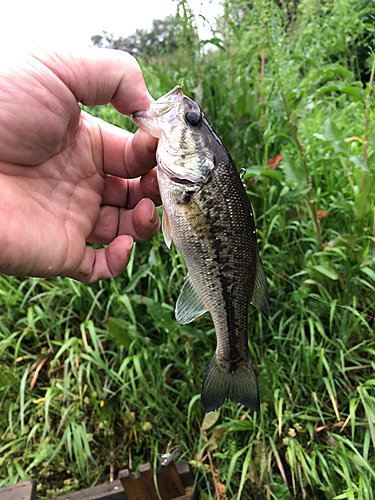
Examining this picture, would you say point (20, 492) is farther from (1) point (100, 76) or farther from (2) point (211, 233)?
(1) point (100, 76)

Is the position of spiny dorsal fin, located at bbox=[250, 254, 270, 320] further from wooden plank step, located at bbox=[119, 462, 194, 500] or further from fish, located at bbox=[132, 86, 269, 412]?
wooden plank step, located at bbox=[119, 462, 194, 500]

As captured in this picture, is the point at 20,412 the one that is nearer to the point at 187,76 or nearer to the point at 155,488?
the point at 155,488

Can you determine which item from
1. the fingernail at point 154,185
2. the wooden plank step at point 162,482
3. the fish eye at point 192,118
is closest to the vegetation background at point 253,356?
the wooden plank step at point 162,482

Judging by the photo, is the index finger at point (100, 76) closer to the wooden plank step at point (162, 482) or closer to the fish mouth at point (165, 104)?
the fish mouth at point (165, 104)

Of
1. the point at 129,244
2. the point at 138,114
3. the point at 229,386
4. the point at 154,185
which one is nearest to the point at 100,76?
the point at 138,114

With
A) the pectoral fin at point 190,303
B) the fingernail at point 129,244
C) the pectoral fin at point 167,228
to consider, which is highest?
the pectoral fin at point 167,228
